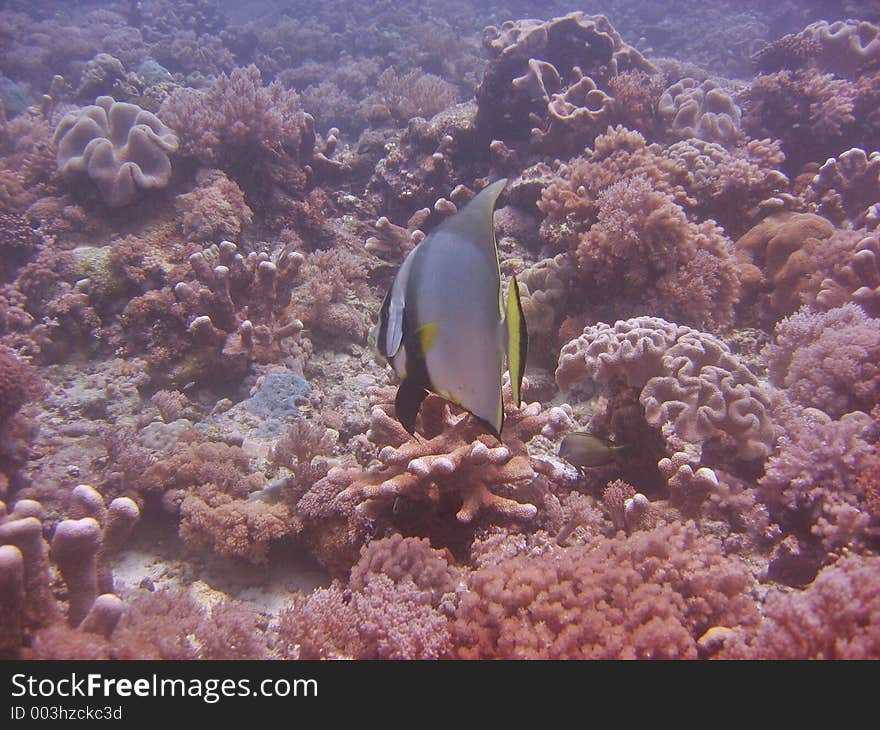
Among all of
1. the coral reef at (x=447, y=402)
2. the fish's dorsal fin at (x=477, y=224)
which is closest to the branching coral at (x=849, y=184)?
the coral reef at (x=447, y=402)

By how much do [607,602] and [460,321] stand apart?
1815mm

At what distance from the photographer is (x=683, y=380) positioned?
359 centimetres

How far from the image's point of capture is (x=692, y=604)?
2.30 metres

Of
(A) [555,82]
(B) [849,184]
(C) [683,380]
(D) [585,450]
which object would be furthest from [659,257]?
(A) [555,82]

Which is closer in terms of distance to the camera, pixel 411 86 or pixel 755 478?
pixel 755 478

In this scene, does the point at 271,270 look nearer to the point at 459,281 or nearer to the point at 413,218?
the point at 413,218

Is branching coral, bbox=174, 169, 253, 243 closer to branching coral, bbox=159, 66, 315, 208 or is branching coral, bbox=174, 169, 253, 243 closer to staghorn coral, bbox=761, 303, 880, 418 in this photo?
branching coral, bbox=159, 66, 315, 208

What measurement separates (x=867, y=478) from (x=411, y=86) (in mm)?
11899

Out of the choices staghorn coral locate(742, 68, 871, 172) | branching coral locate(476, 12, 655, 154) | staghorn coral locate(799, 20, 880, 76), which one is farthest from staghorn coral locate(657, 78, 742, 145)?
staghorn coral locate(799, 20, 880, 76)

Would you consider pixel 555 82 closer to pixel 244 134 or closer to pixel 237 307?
pixel 244 134

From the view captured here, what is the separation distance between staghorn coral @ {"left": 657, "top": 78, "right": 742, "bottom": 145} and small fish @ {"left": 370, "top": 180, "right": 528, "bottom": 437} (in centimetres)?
786

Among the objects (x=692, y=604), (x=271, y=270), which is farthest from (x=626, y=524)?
(x=271, y=270)

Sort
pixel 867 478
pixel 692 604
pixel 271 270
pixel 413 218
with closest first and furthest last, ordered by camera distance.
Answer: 1. pixel 692 604
2. pixel 867 478
3. pixel 271 270
4. pixel 413 218

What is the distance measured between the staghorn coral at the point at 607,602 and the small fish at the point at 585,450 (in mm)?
809
